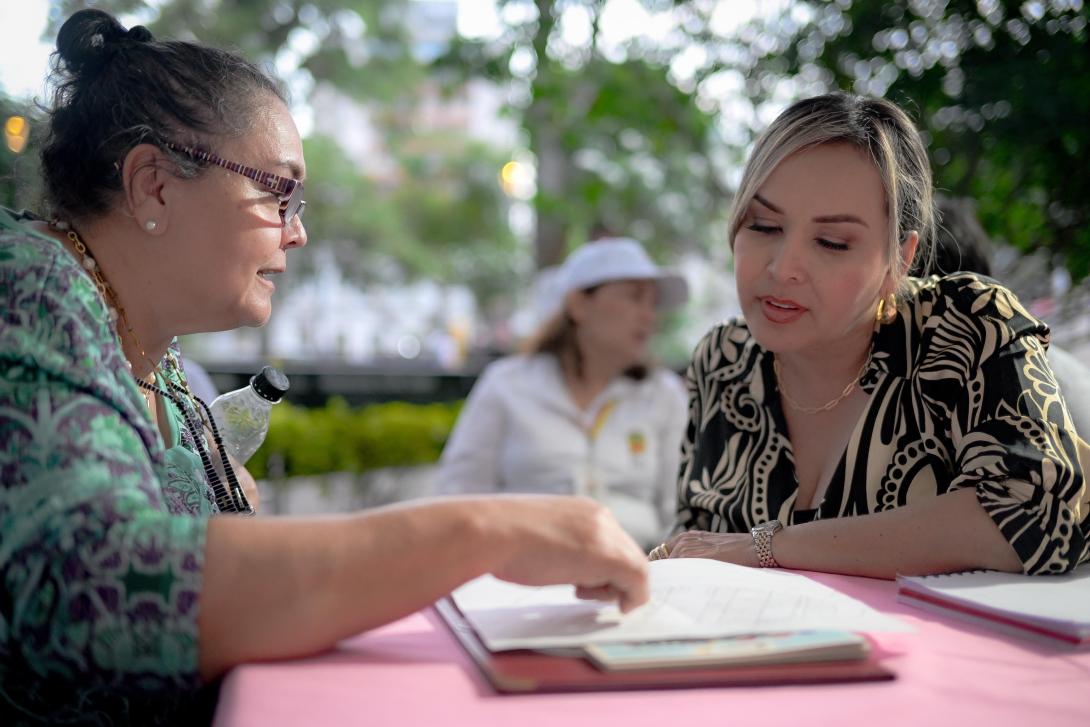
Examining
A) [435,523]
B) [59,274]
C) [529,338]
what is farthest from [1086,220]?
[59,274]

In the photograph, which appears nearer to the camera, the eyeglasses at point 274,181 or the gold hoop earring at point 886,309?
the eyeglasses at point 274,181

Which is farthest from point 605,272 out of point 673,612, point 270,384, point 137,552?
point 137,552

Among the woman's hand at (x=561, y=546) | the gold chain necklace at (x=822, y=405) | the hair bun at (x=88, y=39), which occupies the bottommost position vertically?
the woman's hand at (x=561, y=546)

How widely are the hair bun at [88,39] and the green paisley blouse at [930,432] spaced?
1.47m

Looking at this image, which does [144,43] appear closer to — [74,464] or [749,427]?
[74,464]

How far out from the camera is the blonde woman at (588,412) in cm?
439

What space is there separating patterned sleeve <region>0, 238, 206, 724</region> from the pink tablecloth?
107 mm

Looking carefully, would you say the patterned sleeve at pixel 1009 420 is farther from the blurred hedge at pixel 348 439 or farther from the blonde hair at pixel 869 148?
the blurred hedge at pixel 348 439

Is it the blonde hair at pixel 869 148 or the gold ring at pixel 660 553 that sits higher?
the blonde hair at pixel 869 148

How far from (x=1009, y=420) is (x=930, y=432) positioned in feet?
0.65

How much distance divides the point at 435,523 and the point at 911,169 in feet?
4.75

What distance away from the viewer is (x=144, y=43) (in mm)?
1628

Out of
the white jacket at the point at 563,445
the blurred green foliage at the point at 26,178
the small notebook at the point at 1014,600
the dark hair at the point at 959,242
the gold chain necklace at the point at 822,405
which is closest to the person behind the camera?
the small notebook at the point at 1014,600

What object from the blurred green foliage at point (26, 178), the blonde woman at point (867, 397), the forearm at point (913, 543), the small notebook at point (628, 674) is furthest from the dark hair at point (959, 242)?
the blurred green foliage at point (26, 178)
